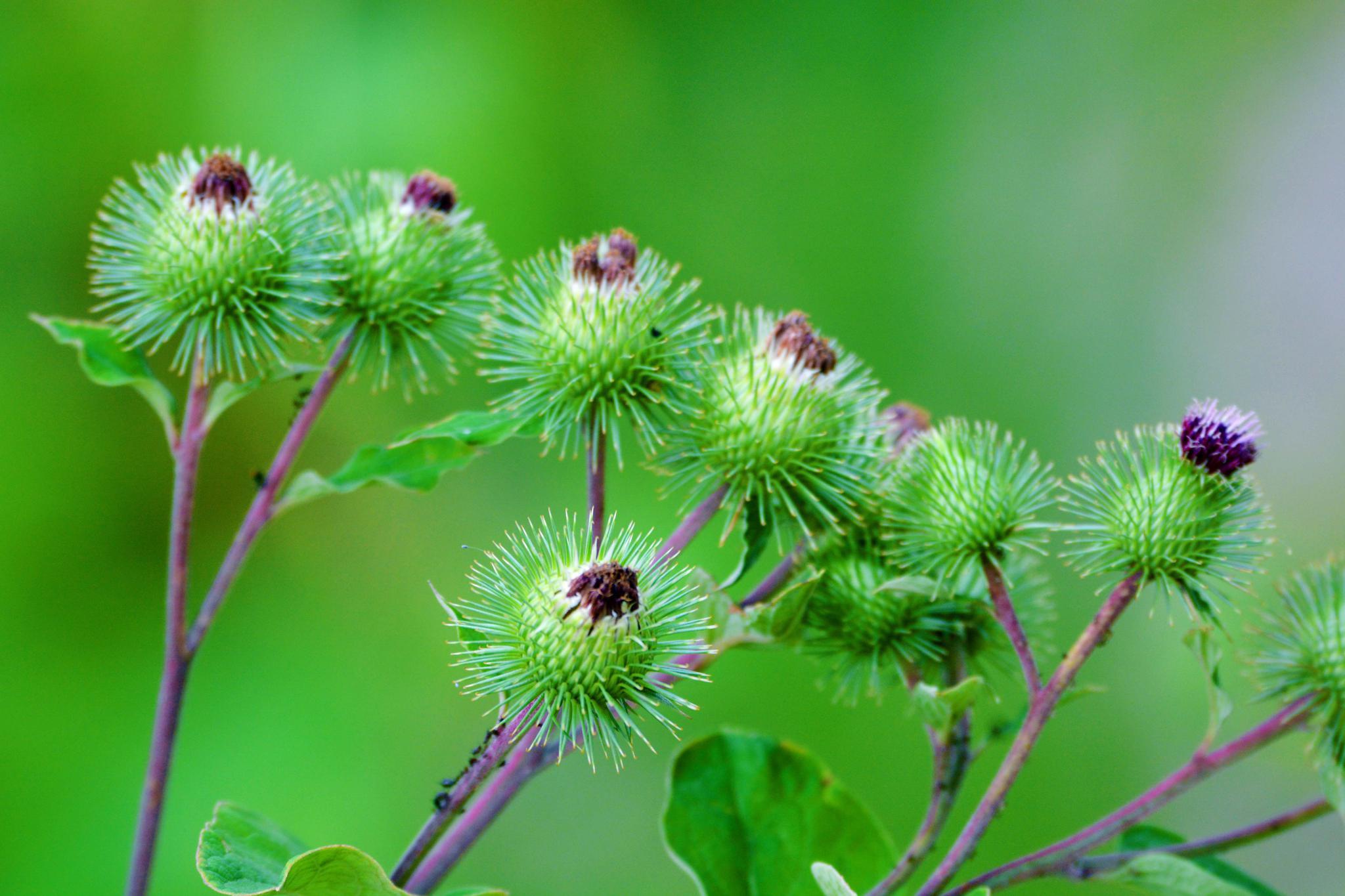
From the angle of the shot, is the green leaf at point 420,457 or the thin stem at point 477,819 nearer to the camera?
the thin stem at point 477,819

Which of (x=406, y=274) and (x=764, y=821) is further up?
(x=406, y=274)

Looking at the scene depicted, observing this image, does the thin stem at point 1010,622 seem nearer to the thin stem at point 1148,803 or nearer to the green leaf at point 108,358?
the thin stem at point 1148,803

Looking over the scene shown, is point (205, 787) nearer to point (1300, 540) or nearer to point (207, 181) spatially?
point (207, 181)

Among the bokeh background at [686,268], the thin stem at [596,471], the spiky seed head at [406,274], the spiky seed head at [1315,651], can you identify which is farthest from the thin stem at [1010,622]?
the bokeh background at [686,268]

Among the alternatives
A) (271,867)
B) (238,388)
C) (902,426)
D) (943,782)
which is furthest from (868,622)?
(238,388)

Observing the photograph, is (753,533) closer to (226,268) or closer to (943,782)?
(943,782)

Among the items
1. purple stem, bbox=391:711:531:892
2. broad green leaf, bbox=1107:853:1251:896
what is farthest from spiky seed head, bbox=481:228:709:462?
broad green leaf, bbox=1107:853:1251:896
